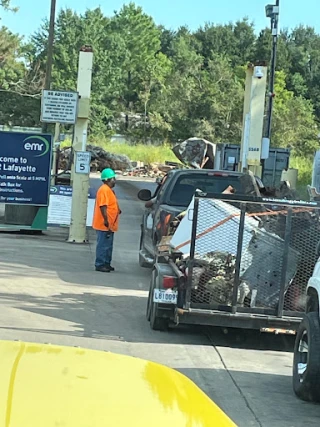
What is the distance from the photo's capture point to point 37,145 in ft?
61.8

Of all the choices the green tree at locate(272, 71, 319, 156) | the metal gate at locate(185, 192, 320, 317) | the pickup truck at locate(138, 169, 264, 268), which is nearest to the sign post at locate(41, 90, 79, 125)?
the pickup truck at locate(138, 169, 264, 268)

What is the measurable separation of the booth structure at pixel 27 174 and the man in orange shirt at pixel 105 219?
530 cm

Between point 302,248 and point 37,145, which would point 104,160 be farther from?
point 302,248

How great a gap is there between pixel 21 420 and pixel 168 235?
939 centimetres

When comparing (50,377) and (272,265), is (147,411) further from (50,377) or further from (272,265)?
(272,265)

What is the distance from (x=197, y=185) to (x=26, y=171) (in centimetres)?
728

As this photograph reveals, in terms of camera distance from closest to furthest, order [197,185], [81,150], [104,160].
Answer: [197,185]
[81,150]
[104,160]

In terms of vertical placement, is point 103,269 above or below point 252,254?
below

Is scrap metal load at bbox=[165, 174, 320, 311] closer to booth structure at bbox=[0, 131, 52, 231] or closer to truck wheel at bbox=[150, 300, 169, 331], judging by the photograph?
truck wheel at bbox=[150, 300, 169, 331]

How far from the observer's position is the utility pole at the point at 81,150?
1756cm

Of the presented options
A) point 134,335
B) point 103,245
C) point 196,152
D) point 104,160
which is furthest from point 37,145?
point 104,160

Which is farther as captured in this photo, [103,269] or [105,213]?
[103,269]

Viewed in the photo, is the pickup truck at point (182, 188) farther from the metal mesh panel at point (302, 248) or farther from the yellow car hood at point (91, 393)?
the yellow car hood at point (91, 393)

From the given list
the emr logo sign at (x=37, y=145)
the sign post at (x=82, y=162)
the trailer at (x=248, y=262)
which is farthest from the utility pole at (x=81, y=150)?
the trailer at (x=248, y=262)
